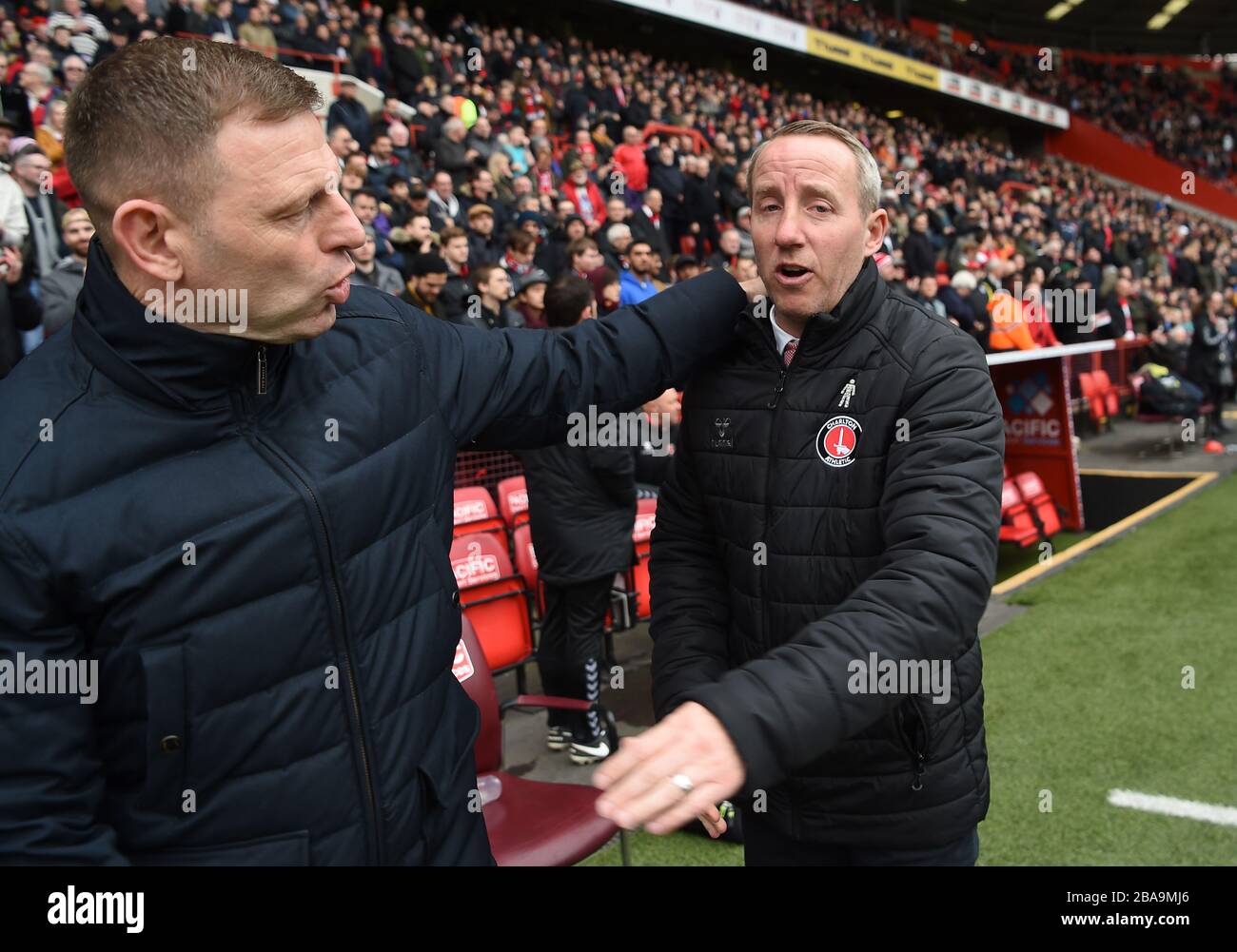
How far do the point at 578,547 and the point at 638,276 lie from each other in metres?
5.03

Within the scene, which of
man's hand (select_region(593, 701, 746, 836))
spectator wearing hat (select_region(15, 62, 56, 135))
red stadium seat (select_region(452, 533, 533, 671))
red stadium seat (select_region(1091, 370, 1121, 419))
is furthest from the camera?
red stadium seat (select_region(1091, 370, 1121, 419))

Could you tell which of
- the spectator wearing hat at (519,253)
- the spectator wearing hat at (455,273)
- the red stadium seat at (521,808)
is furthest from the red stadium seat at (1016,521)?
the red stadium seat at (521,808)

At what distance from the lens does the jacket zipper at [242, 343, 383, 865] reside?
132 cm

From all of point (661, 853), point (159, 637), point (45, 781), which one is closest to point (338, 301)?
point (159, 637)

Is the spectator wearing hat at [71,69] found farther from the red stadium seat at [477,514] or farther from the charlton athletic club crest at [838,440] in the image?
the charlton athletic club crest at [838,440]

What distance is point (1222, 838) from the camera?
11.3 ft

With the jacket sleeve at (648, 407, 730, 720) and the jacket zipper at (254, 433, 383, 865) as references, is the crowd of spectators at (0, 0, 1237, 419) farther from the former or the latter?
the jacket zipper at (254, 433, 383, 865)

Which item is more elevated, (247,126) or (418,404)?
(247,126)

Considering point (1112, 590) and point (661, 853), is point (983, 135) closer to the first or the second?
point (1112, 590)

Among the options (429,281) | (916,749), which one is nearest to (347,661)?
(916,749)

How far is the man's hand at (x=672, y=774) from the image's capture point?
112 cm

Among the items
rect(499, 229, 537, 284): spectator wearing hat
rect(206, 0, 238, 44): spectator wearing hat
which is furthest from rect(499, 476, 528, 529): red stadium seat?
rect(206, 0, 238, 44): spectator wearing hat

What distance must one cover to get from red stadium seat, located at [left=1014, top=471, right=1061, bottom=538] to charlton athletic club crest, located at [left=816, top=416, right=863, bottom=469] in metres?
6.78

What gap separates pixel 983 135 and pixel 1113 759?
31949 mm
